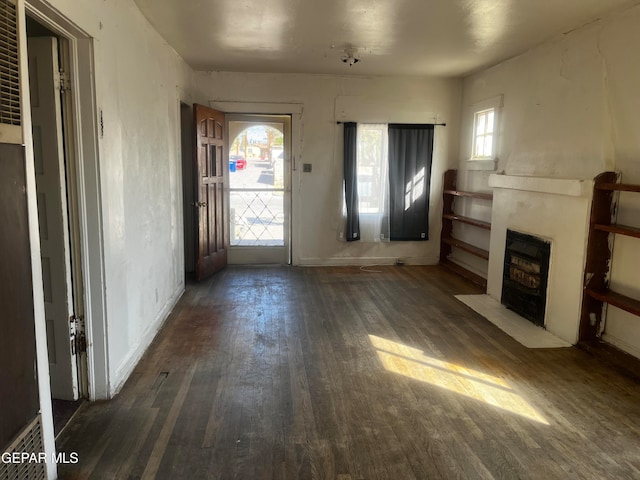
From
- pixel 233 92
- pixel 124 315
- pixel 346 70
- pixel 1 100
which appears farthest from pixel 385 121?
pixel 1 100

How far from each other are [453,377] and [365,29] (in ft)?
9.35

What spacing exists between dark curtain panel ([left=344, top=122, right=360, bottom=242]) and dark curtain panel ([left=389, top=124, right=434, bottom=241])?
47 cm

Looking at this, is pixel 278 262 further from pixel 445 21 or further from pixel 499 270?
pixel 445 21

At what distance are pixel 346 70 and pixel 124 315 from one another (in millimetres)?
4053

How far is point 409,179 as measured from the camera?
20.3ft

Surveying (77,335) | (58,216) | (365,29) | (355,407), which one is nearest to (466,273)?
Result: (365,29)

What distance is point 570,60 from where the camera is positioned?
388cm

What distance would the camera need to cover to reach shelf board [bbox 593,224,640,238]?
3.00 meters

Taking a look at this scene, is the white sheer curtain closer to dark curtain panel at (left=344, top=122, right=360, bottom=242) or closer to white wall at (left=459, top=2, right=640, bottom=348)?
dark curtain panel at (left=344, top=122, right=360, bottom=242)

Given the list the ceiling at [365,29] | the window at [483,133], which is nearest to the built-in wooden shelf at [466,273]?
the window at [483,133]

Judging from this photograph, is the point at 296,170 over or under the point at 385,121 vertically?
under

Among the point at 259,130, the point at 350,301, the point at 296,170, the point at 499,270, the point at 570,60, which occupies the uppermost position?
the point at 570,60

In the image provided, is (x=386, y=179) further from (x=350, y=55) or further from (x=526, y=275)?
(x=526, y=275)

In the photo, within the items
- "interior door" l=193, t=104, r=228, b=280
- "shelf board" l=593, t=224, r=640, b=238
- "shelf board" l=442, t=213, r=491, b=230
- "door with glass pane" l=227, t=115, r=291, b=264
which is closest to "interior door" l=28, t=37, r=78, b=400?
"interior door" l=193, t=104, r=228, b=280
